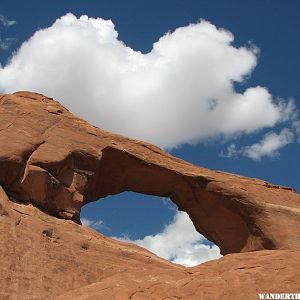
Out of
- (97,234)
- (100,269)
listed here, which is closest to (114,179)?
(97,234)

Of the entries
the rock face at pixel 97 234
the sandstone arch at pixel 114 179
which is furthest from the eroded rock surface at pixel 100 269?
the sandstone arch at pixel 114 179

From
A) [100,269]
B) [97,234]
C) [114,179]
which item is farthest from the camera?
[114,179]

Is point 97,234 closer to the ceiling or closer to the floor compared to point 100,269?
closer to the ceiling

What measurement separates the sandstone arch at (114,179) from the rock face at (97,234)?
0.05 metres

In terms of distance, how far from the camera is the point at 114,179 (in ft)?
107

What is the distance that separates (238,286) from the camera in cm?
1875

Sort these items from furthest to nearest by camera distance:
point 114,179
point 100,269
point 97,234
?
point 114,179 → point 97,234 → point 100,269

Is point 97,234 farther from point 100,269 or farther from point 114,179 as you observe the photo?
point 114,179

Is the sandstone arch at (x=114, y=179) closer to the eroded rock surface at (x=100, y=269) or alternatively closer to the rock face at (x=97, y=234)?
the rock face at (x=97, y=234)

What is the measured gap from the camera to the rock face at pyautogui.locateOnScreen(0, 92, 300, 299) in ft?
63.2

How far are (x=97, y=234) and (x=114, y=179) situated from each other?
20.0 ft

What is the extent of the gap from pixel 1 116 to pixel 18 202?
14.0 ft

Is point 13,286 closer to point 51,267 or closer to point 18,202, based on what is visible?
point 51,267

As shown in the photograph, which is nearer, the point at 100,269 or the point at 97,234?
the point at 100,269
